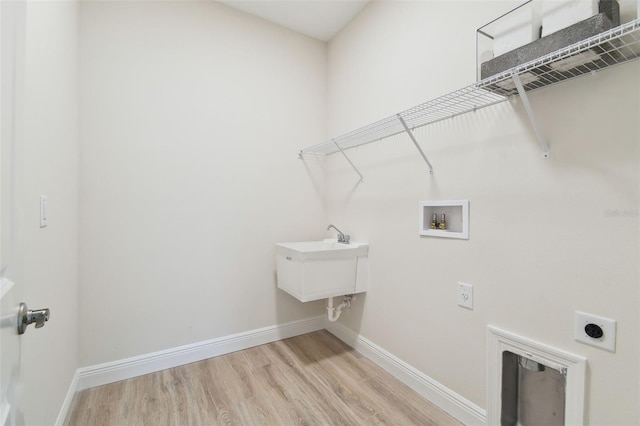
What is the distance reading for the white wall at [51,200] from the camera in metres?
1.04

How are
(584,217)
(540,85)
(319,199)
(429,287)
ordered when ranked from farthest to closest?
(319,199)
(429,287)
(540,85)
(584,217)

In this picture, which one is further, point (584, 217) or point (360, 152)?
point (360, 152)

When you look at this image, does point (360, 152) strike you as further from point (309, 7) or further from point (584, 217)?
point (584, 217)

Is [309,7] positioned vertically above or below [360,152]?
above

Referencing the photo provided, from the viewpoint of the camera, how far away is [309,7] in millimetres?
2221

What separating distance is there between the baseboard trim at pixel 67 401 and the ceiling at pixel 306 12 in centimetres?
269

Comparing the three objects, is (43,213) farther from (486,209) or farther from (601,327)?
(601,327)

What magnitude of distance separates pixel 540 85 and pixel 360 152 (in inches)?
47.4

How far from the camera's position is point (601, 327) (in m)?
1.05

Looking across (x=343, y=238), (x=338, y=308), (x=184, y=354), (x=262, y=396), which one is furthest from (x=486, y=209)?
(x=184, y=354)

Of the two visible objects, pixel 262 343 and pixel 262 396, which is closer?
pixel 262 396

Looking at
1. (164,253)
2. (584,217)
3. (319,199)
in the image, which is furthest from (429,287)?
(164,253)

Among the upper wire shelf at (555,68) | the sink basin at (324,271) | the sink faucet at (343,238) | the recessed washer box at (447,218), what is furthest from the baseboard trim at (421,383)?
the upper wire shelf at (555,68)

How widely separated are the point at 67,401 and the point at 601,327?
8.13 feet
